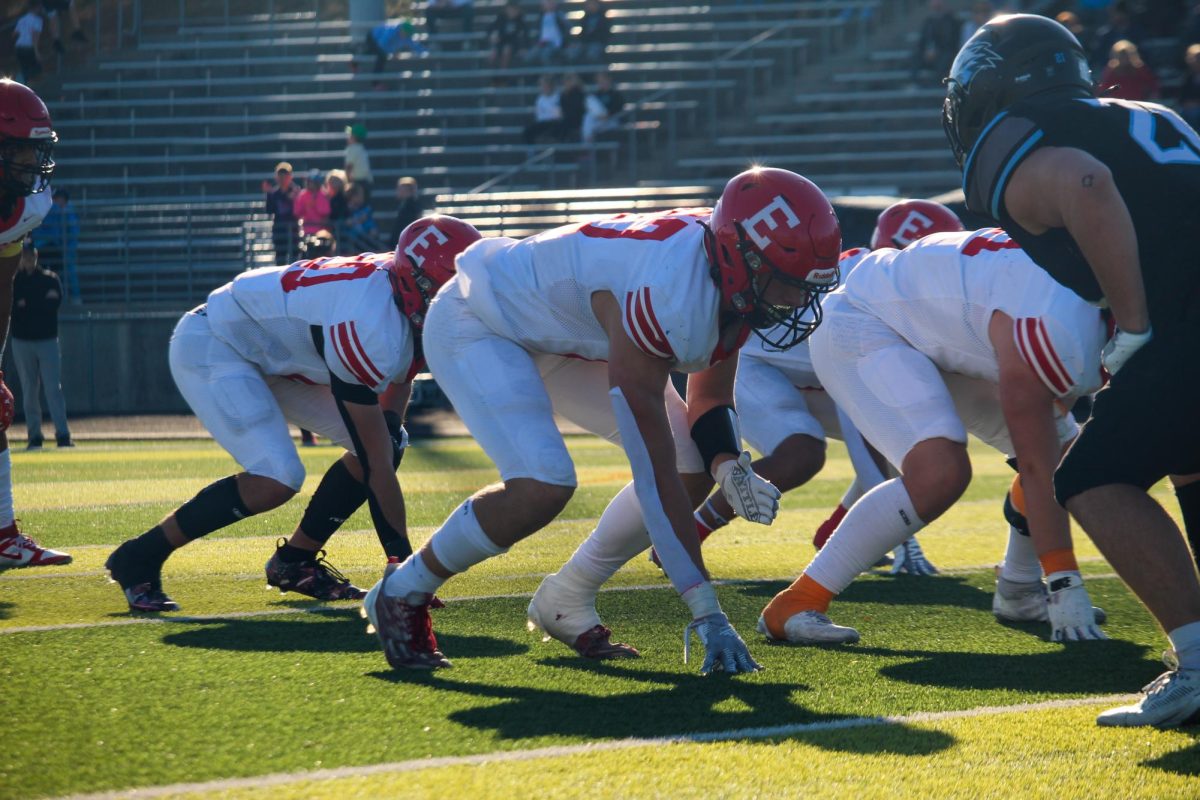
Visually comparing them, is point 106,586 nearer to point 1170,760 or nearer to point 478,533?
point 478,533

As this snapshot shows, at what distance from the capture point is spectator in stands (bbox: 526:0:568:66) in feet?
72.4

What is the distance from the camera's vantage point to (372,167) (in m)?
21.3

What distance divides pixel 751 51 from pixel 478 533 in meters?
18.2

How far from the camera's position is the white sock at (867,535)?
15.3 ft

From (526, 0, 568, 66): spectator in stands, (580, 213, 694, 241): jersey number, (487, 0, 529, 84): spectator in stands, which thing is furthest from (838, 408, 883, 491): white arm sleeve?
(487, 0, 529, 84): spectator in stands

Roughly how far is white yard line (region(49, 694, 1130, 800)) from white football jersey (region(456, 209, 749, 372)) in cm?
107

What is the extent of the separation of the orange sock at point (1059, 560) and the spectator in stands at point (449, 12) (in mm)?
20327

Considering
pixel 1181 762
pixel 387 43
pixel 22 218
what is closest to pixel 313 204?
pixel 387 43

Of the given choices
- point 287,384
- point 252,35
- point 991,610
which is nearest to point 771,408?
point 991,610

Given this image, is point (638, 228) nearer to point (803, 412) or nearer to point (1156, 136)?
point (1156, 136)

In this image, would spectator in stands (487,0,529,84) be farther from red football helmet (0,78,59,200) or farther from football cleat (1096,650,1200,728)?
football cleat (1096,650,1200,728)

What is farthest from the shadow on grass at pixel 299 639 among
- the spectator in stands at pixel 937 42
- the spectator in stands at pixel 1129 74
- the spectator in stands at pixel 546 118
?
the spectator in stands at pixel 546 118

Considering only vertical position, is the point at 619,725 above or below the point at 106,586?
above

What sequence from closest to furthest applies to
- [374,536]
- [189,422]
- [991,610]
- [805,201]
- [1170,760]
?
1. [1170,760]
2. [805,201]
3. [991,610]
4. [374,536]
5. [189,422]
